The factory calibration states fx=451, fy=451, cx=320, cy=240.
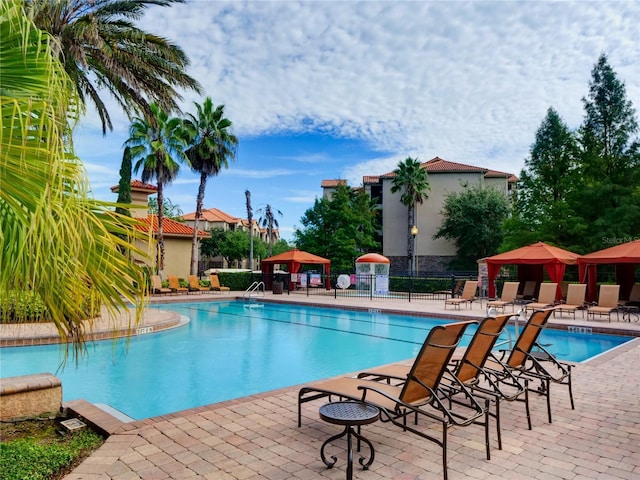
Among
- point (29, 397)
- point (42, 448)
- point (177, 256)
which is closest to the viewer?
point (42, 448)

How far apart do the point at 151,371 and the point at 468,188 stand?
33.4 m

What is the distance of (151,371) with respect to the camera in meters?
7.91

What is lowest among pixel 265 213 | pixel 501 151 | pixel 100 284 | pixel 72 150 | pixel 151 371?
pixel 151 371

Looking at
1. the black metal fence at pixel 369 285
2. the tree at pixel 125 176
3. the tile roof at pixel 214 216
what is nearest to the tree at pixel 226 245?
the tile roof at pixel 214 216

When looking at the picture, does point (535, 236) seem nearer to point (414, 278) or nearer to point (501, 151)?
point (414, 278)

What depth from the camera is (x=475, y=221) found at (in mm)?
34375

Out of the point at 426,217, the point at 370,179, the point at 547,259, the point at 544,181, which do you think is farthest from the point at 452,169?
the point at 547,259

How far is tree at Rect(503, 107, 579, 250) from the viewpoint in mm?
26125

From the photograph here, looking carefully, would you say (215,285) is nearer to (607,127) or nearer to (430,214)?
(430,214)

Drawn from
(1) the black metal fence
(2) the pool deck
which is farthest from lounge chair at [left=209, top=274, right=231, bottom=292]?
(2) the pool deck

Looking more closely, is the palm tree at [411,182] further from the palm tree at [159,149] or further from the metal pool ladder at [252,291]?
the palm tree at [159,149]

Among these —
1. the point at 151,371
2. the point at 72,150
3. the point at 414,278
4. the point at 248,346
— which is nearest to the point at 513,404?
the point at 72,150

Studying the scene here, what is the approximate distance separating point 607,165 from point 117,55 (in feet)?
79.6

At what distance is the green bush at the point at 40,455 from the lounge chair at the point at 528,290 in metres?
17.0
